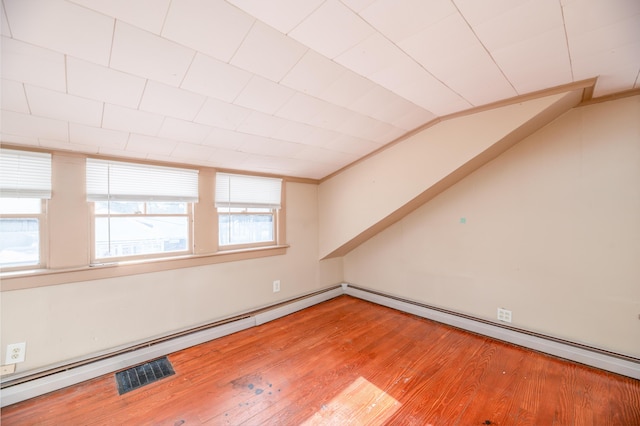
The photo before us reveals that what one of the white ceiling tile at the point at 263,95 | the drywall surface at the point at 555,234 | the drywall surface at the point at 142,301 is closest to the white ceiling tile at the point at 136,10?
the white ceiling tile at the point at 263,95

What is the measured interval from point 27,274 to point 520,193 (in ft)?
13.9

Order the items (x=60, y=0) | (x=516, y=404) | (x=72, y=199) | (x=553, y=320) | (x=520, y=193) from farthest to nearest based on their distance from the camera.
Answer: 1. (x=520, y=193)
2. (x=553, y=320)
3. (x=72, y=199)
4. (x=516, y=404)
5. (x=60, y=0)

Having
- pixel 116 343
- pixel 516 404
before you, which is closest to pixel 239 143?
pixel 116 343

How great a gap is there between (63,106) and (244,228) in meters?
1.96

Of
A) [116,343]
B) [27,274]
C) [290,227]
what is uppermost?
[290,227]

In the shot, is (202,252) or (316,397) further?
(202,252)

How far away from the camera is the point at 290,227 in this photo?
3564mm

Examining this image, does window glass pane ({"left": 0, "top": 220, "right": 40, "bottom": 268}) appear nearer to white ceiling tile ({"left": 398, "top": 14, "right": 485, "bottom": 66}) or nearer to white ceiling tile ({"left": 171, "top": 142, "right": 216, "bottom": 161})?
white ceiling tile ({"left": 171, "top": 142, "right": 216, "bottom": 161})

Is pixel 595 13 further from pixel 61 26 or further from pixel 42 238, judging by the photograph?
pixel 42 238

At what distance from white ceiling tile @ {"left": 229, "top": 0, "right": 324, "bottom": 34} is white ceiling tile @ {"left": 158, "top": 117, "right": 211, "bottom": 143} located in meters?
1.02

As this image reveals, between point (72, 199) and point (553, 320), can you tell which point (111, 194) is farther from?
point (553, 320)

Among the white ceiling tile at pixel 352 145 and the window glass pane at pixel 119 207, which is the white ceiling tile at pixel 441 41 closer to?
the white ceiling tile at pixel 352 145

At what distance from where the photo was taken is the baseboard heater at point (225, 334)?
1.88m

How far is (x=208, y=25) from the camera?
1216 millimetres
